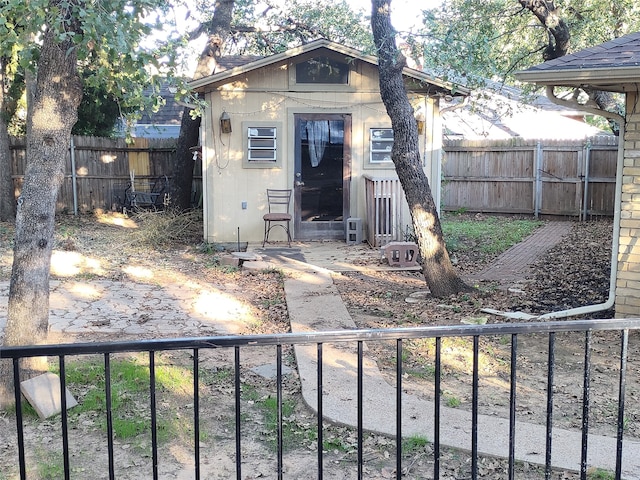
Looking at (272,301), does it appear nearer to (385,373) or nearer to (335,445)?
(385,373)

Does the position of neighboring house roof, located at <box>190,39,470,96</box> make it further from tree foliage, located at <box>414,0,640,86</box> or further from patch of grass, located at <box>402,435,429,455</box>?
patch of grass, located at <box>402,435,429,455</box>

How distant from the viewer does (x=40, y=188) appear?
14.3 feet


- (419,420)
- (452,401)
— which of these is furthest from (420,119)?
(419,420)

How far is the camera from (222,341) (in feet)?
7.88

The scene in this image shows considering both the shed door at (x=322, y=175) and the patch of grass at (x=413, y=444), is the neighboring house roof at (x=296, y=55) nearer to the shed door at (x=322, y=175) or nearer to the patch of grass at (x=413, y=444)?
the shed door at (x=322, y=175)

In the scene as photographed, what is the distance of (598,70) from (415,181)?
2.49 metres

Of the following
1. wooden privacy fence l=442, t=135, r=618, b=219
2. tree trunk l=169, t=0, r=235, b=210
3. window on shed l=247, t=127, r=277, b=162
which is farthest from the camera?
wooden privacy fence l=442, t=135, r=618, b=219

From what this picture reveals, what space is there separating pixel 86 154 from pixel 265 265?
29.1 ft

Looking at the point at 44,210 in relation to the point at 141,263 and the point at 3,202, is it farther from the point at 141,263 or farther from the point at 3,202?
the point at 3,202

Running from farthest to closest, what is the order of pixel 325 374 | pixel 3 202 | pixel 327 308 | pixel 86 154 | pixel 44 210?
pixel 86 154 → pixel 3 202 → pixel 327 308 → pixel 325 374 → pixel 44 210

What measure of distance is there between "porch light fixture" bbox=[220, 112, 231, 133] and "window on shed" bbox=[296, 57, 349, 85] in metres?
1.42

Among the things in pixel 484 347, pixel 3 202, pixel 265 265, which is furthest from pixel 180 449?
pixel 3 202

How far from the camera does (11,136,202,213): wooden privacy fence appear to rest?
1648cm

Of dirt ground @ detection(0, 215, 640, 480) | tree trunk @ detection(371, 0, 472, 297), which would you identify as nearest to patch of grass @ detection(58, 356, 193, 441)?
dirt ground @ detection(0, 215, 640, 480)
